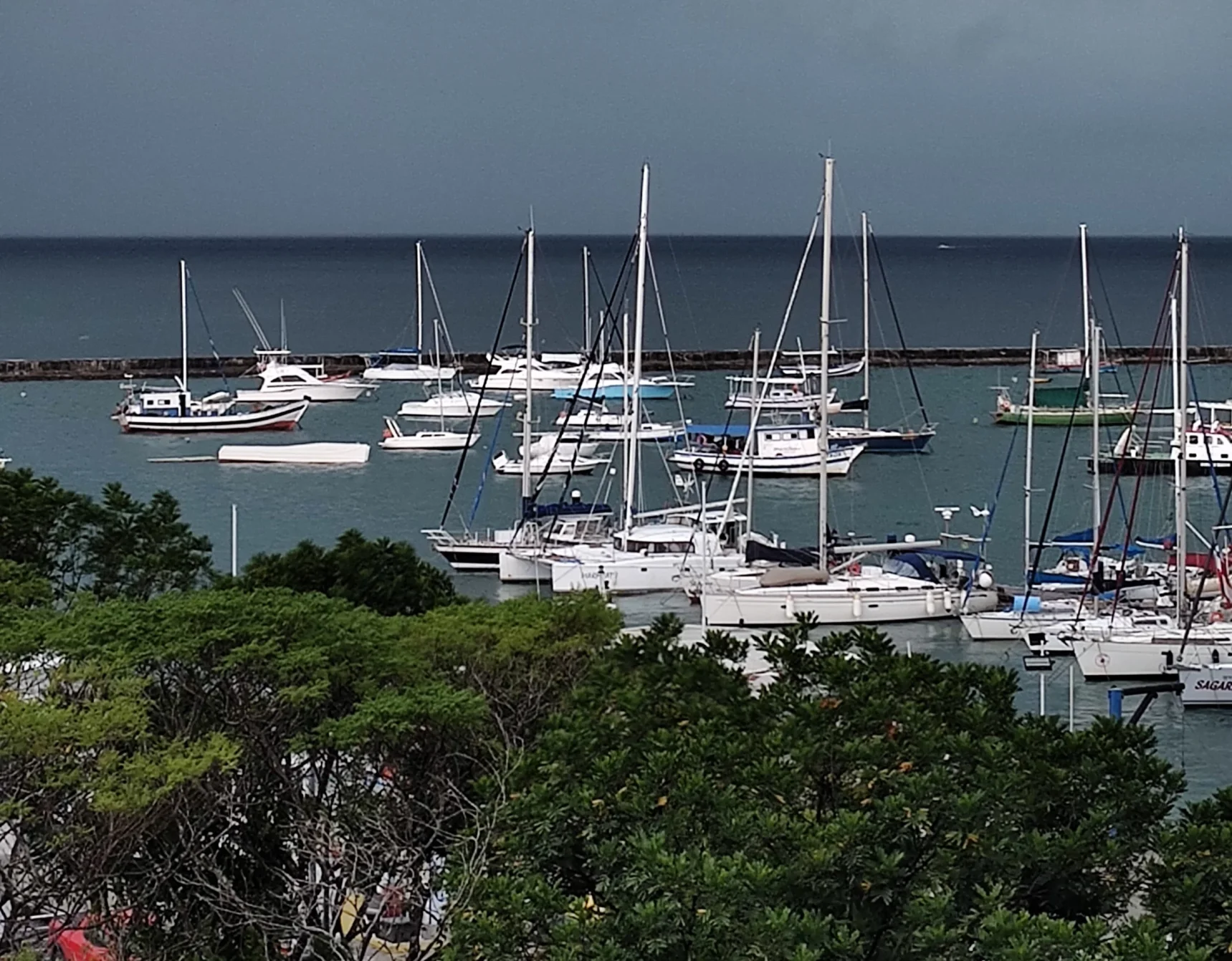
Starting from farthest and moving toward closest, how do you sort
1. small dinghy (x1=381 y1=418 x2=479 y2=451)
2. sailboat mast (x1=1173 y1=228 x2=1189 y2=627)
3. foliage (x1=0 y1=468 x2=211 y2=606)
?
small dinghy (x1=381 y1=418 x2=479 y2=451) < sailboat mast (x1=1173 y1=228 x2=1189 y2=627) < foliage (x1=0 y1=468 x2=211 y2=606)

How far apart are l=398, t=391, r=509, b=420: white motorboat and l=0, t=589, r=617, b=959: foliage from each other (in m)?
57.2

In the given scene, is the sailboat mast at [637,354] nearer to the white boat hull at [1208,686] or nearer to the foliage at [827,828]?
the white boat hull at [1208,686]

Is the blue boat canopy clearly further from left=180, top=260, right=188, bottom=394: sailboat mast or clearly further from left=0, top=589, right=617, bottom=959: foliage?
left=180, top=260, right=188, bottom=394: sailboat mast

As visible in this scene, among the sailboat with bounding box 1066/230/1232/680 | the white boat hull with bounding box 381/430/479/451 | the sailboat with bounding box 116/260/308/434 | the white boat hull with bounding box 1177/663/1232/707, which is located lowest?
the white boat hull with bounding box 1177/663/1232/707

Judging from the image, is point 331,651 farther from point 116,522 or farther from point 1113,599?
point 1113,599

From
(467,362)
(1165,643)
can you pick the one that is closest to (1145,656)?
(1165,643)

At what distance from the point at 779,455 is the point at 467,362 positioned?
151 feet

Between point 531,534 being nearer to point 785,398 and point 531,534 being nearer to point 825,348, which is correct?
point 825,348

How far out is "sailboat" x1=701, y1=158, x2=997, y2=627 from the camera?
37.2 meters

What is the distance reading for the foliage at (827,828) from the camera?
9891mm

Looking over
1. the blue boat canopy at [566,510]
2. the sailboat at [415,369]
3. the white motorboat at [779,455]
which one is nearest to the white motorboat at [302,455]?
the white motorboat at [779,455]

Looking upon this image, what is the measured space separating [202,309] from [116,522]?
145503mm

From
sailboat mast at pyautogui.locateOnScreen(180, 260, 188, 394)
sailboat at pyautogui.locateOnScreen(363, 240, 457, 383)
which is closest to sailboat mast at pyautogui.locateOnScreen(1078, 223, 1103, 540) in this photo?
sailboat mast at pyautogui.locateOnScreen(180, 260, 188, 394)

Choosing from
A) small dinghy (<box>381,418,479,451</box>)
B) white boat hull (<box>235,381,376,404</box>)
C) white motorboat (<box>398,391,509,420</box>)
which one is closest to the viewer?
small dinghy (<box>381,418,479,451</box>)
